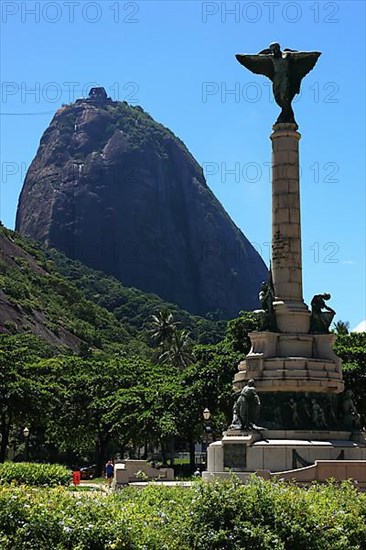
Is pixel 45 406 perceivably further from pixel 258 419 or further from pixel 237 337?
pixel 258 419

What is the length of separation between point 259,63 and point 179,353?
76557 mm

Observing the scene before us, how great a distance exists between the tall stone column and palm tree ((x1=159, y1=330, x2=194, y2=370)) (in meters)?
74.4

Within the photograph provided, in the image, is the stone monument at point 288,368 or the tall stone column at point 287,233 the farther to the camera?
Result: the tall stone column at point 287,233

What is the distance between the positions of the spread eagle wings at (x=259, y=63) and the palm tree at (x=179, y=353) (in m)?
73.9

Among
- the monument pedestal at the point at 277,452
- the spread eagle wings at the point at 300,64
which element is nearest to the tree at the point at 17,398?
the monument pedestal at the point at 277,452

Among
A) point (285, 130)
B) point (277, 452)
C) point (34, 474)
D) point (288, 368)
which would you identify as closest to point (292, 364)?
point (288, 368)

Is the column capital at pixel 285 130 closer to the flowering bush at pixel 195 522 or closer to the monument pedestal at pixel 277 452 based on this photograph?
the monument pedestal at pixel 277 452

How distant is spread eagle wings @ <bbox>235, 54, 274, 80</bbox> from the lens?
3428cm

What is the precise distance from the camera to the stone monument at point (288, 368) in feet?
91.2

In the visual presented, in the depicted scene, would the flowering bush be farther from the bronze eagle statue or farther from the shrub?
the bronze eagle statue

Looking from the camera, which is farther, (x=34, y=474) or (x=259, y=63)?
(x=259, y=63)

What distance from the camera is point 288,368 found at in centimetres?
2959

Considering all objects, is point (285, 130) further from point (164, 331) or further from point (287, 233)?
point (164, 331)

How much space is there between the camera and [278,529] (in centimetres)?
1356
